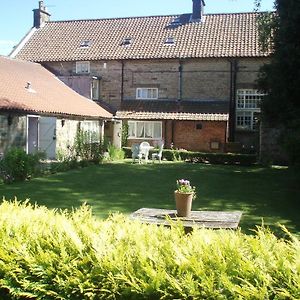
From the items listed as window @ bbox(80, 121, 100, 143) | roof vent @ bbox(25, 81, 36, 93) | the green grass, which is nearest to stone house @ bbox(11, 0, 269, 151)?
window @ bbox(80, 121, 100, 143)

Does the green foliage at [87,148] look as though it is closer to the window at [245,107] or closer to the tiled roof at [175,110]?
the tiled roof at [175,110]

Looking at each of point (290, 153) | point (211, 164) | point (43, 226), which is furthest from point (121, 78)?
point (43, 226)

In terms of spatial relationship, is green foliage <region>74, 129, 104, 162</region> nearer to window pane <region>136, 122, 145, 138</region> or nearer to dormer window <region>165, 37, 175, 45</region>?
A: window pane <region>136, 122, 145, 138</region>

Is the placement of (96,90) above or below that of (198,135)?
above

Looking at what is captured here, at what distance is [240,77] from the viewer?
106 ft

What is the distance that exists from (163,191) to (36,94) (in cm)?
1255

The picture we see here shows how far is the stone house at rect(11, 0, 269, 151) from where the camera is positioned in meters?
31.5

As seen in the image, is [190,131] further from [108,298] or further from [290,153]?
[108,298]

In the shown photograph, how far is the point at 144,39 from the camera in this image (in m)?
35.5

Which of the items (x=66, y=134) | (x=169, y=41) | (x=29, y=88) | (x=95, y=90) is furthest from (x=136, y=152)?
(x=169, y=41)

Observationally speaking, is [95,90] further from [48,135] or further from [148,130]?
[48,135]

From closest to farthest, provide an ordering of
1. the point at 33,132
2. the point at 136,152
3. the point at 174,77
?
1. the point at 33,132
2. the point at 136,152
3. the point at 174,77

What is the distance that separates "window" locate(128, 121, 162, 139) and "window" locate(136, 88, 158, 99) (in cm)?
271

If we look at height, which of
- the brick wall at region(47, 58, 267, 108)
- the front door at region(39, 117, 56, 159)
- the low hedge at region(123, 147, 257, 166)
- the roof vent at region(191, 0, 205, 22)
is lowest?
the low hedge at region(123, 147, 257, 166)
